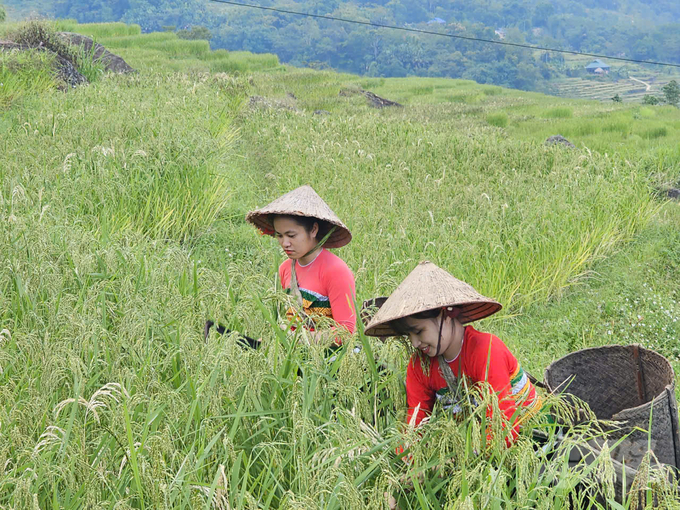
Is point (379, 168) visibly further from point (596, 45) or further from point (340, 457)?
point (596, 45)

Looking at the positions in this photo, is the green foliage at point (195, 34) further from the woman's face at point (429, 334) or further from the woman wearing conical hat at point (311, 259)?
the woman's face at point (429, 334)

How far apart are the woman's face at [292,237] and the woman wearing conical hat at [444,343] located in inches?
33.8

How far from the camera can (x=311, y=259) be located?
300 centimetres

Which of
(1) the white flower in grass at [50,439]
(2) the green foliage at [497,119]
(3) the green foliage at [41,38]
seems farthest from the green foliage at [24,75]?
(2) the green foliage at [497,119]

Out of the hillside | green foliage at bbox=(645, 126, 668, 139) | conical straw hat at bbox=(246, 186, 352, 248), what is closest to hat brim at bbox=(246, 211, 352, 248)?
conical straw hat at bbox=(246, 186, 352, 248)

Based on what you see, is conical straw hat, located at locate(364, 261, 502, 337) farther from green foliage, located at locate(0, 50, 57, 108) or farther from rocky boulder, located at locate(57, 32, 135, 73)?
rocky boulder, located at locate(57, 32, 135, 73)

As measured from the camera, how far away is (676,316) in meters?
4.95

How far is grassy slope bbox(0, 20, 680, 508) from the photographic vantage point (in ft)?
5.90

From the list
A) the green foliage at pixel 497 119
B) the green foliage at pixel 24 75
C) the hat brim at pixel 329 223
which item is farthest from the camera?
the green foliage at pixel 497 119

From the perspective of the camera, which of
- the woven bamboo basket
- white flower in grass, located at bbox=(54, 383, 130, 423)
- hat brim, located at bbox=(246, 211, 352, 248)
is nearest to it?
white flower in grass, located at bbox=(54, 383, 130, 423)

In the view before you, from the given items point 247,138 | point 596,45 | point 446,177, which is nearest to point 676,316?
point 446,177

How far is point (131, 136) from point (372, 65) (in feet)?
304

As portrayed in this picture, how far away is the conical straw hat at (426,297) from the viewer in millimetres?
1946

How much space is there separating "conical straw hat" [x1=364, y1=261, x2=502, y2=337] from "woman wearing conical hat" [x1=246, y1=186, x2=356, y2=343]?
74 cm
